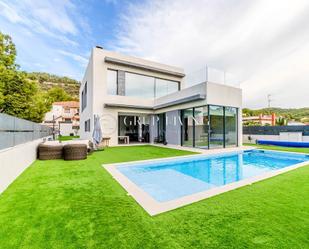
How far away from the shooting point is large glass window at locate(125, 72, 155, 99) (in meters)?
16.3

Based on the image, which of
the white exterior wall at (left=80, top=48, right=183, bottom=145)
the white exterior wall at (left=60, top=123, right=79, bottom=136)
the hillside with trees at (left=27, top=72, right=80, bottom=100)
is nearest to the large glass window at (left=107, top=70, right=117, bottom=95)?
the white exterior wall at (left=80, top=48, right=183, bottom=145)

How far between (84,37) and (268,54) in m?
16.9

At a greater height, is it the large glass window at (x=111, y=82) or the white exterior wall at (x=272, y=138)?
the large glass window at (x=111, y=82)

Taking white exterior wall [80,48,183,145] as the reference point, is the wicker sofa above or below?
below

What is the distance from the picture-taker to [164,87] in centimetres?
1847

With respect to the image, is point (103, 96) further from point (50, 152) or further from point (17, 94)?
point (17, 94)

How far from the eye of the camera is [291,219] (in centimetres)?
273

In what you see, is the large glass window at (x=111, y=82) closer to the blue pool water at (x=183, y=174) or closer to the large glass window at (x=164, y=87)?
the large glass window at (x=164, y=87)

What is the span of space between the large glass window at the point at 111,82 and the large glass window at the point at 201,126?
774cm

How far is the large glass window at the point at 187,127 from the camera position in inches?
530

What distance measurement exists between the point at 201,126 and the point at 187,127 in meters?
1.61

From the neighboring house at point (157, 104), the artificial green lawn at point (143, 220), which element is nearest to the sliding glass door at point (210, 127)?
the neighboring house at point (157, 104)

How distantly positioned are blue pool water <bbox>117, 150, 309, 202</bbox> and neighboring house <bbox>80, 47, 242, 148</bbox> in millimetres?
4060

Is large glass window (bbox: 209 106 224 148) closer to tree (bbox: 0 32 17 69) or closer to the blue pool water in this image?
the blue pool water
